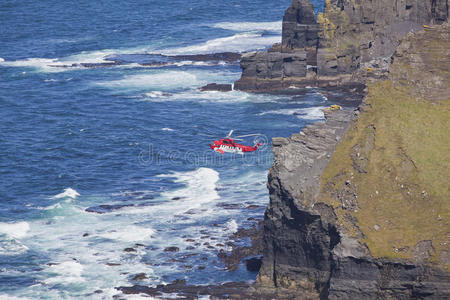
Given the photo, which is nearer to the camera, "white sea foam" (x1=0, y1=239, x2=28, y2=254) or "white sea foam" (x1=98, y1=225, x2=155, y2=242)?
"white sea foam" (x1=0, y1=239, x2=28, y2=254)

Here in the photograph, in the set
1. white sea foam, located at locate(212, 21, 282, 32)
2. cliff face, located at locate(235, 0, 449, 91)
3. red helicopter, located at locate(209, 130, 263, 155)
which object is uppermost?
cliff face, located at locate(235, 0, 449, 91)

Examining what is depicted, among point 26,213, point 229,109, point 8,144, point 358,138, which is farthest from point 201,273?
point 229,109

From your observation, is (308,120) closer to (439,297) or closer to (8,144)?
(8,144)

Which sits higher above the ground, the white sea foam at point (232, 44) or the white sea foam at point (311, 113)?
the white sea foam at point (232, 44)

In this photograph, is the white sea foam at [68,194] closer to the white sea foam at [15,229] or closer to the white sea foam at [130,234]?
the white sea foam at [15,229]

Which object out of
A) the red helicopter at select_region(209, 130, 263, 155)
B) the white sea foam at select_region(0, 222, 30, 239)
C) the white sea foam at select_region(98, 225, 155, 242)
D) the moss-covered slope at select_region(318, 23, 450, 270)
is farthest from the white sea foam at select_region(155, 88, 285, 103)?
the moss-covered slope at select_region(318, 23, 450, 270)

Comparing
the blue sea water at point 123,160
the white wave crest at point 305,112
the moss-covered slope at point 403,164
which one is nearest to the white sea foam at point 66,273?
the blue sea water at point 123,160

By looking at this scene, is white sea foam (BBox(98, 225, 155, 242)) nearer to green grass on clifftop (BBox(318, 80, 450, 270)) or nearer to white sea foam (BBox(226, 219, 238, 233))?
white sea foam (BBox(226, 219, 238, 233))

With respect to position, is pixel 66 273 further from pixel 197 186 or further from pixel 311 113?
pixel 311 113
